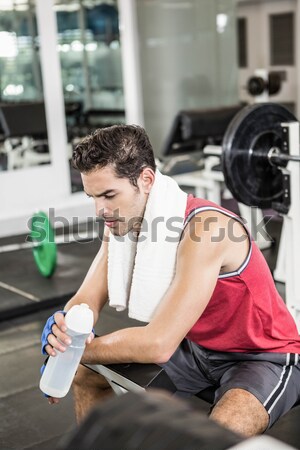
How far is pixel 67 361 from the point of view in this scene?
1.43 meters

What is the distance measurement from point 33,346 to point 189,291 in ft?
5.13

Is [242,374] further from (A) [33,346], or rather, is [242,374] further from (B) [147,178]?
(A) [33,346]

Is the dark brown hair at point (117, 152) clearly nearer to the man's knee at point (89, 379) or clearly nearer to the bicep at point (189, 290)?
the bicep at point (189, 290)

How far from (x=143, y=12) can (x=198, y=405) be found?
15.2ft

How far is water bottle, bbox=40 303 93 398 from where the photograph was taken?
1.34 metres

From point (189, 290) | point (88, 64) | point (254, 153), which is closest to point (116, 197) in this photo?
point (189, 290)

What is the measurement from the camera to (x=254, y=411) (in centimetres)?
138

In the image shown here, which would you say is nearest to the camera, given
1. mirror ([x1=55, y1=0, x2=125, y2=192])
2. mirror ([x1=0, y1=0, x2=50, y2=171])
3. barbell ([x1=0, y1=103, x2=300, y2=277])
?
barbell ([x1=0, y1=103, x2=300, y2=277])

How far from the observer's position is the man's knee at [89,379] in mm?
1614

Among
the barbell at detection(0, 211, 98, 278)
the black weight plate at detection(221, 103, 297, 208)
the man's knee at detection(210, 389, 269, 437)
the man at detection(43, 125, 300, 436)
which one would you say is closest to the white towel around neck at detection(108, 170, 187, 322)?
the man at detection(43, 125, 300, 436)

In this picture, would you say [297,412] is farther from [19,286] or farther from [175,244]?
[19,286]

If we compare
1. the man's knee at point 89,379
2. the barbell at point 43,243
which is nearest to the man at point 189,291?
the man's knee at point 89,379

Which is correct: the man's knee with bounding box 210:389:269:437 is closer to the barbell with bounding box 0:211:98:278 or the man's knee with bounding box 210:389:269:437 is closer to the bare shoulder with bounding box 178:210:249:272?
the bare shoulder with bounding box 178:210:249:272

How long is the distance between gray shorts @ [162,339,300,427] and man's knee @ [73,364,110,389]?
6.3 inches
